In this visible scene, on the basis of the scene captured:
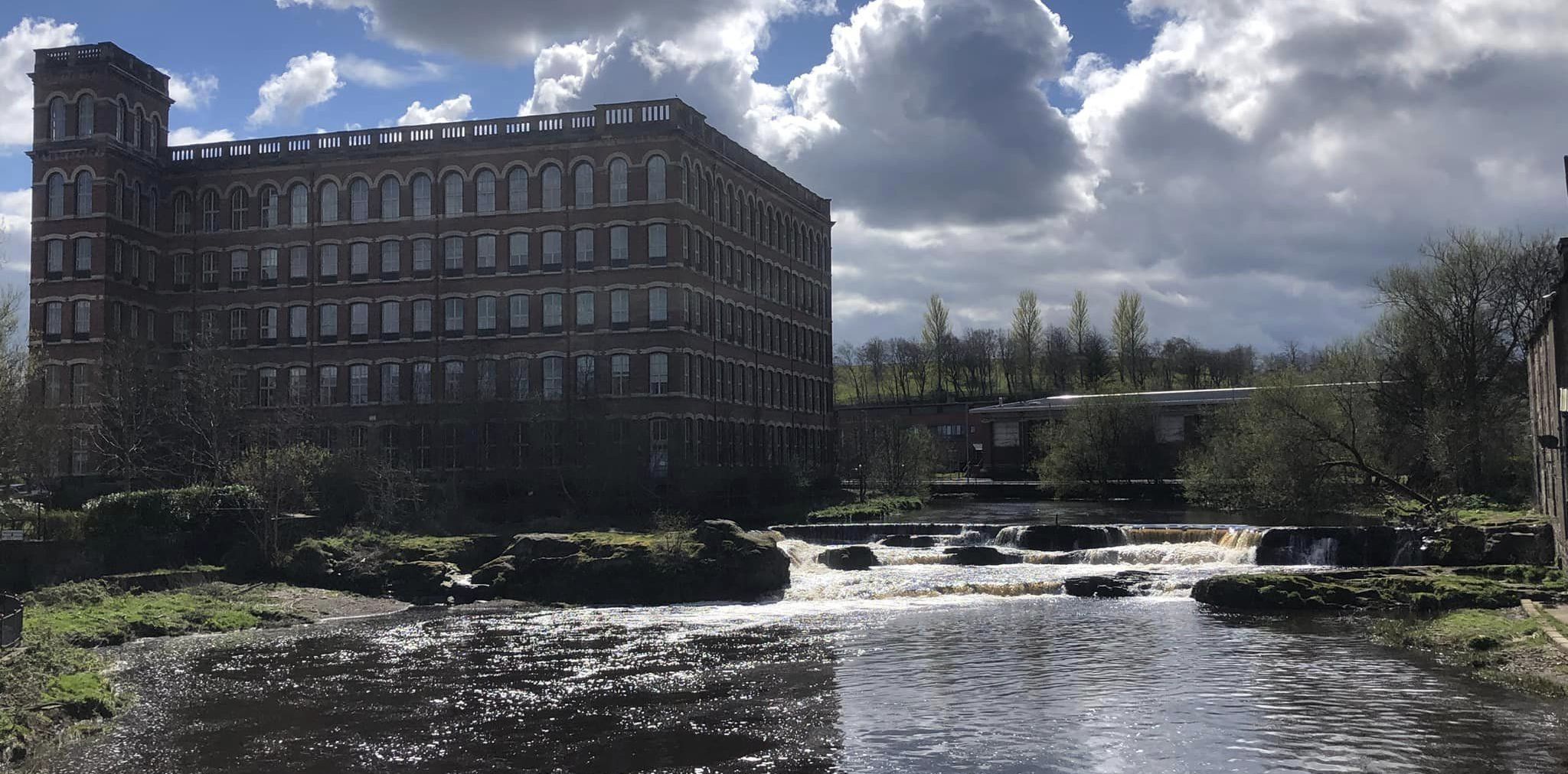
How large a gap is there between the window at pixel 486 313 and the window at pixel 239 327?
A: 1345 cm

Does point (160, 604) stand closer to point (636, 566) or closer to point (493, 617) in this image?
point (493, 617)

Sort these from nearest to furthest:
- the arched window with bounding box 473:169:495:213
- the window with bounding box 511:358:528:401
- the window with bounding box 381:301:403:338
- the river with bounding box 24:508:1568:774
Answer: the river with bounding box 24:508:1568:774
the window with bounding box 511:358:528:401
the arched window with bounding box 473:169:495:213
the window with bounding box 381:301:403:338

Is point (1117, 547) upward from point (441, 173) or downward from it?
downward

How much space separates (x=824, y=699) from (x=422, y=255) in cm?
5133

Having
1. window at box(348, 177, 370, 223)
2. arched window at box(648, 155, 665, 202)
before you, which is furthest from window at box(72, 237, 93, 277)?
arched window at box(648, 155, 665, 202)

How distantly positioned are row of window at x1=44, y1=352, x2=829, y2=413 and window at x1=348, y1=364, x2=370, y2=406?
0.04m

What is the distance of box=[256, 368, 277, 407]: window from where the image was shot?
6762 cm

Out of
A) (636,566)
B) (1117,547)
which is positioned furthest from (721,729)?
(1117,547)

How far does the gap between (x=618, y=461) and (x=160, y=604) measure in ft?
83.5

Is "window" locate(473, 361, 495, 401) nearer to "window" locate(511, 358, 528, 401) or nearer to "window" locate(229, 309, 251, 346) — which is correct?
"window" locate(511, 358, 528, 401)

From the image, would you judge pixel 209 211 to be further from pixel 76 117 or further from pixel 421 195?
pixel 421 195

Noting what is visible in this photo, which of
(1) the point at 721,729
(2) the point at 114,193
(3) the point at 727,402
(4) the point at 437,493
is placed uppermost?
(2) the point at 114,193

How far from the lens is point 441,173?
65.6 meters

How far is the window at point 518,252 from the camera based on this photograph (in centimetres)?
6512
